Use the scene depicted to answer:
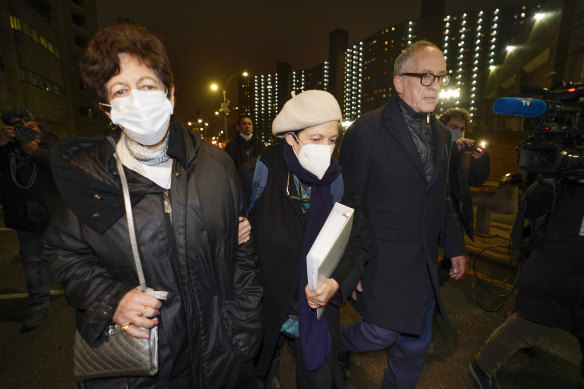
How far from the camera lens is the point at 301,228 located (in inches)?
73.4

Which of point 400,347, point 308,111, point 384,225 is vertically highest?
point 308,111

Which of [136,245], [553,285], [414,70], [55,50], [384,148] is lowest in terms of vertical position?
[553,285]

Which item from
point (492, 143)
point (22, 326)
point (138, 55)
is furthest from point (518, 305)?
point (492, 143)

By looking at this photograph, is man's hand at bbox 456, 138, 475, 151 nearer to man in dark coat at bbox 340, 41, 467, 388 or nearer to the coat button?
man in dark coat at bbox 340, 41, 467, 388

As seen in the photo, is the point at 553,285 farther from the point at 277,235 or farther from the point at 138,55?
the point at 138,55

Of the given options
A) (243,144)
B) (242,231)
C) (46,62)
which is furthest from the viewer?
(46,62)

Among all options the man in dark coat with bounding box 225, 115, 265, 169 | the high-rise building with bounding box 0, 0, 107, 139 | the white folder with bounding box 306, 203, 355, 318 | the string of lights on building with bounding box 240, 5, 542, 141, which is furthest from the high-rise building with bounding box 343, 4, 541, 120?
the white folder with bounding box 306, 203, 355, 318

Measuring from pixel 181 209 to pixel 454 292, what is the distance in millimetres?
4232

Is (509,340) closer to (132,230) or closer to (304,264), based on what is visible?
(304,264)

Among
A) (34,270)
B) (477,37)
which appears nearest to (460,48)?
(477,37)

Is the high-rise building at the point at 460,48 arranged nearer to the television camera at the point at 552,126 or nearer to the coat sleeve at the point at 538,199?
the coat sleeve at the point at 538,199

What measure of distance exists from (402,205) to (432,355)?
1.78 m

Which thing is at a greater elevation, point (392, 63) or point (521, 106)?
point (392, 63)

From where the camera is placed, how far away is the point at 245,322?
1482mm
